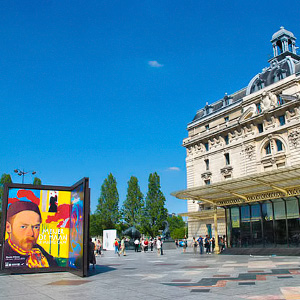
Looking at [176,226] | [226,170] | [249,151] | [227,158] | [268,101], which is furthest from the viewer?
[176,226]

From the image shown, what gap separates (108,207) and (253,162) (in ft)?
117

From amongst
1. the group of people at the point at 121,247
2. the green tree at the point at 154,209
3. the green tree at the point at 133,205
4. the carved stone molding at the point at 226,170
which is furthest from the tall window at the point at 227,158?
the green tree at the point at 133,205

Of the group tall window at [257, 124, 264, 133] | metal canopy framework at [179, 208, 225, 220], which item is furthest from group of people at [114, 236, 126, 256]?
tall window at [257, 124, 264, 133]

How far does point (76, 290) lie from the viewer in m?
10.4

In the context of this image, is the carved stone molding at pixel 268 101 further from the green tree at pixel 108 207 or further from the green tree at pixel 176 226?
the green tree at pixel 176 226

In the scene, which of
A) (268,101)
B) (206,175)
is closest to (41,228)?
(268,101)

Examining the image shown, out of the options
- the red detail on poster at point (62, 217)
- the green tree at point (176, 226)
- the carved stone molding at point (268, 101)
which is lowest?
the green tree at point (176, 226)

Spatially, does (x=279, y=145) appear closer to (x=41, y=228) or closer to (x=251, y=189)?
(x=251, y=189)

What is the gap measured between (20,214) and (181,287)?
9275 mm

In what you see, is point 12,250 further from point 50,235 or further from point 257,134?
point 257,134

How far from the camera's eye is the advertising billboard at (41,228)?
609 inches

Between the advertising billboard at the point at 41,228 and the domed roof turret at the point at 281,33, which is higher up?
the domed roof turret at the point at 281,33

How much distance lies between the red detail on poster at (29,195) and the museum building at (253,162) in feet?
47.6

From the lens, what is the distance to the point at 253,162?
41969 mm
